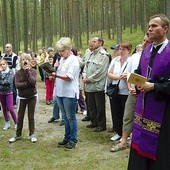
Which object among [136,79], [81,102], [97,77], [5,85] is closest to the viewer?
[136,79]

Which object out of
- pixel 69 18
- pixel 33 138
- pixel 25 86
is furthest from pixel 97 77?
pixel 69 18

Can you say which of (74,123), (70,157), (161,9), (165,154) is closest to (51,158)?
(70,157)

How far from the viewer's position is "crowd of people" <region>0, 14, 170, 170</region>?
12.0 feet

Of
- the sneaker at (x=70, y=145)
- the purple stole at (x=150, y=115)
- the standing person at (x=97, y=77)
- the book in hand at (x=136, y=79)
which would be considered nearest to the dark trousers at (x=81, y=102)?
the standing person at (x=97, y=77)

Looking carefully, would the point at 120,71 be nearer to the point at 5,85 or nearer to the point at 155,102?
the point at 155,102

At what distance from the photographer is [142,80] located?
3.47 metres

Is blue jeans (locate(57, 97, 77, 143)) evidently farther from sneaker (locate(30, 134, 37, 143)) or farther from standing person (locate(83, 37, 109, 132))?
standing person (locate(83, 37, 109, 132))

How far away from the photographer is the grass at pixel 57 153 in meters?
5.42

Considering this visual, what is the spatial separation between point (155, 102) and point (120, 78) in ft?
8.03

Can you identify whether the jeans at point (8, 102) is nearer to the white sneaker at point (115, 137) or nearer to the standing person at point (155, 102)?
the white sneaker at point (115, 137)

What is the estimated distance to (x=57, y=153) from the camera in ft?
19.8

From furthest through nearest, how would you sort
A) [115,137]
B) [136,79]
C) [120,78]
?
1. [115,137]
2. [120,78]
3. [136,79]

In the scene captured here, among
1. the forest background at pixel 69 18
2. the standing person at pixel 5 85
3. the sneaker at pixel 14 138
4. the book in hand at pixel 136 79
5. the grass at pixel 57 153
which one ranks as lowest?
the grass at pixel 57 153

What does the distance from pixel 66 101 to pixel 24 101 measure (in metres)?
1.06
